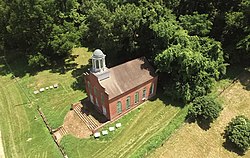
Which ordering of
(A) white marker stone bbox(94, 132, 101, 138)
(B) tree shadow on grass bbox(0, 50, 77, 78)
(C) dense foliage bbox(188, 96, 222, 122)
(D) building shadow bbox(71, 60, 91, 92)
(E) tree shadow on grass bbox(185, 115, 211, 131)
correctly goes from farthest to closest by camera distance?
(B) tree shadow on grass bbox(0, 50, 77, 78) < (D) building shadow bbox(71, 60, 91, 92) < (E) tree shadow on grass bbox(185, 115, 211, 131) < (C) dense foliage bbox(188, 96, 222, 122) < (A) white marker stone bbox(94, 132, 101, 138)

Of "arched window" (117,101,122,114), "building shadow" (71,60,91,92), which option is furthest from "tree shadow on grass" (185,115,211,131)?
"building shadow" (71,60,91,92)

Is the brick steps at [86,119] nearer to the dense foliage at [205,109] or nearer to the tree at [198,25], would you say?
the dense foliage at [205,109]

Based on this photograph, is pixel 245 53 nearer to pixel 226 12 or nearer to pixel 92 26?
pixel 226 12

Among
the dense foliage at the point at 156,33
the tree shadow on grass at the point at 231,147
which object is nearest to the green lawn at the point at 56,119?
the dense foliage at the point at 156,33

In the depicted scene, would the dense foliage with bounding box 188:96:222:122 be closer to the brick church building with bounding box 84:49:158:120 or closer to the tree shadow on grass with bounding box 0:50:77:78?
the brick church building with bounding box 84:49:158:120

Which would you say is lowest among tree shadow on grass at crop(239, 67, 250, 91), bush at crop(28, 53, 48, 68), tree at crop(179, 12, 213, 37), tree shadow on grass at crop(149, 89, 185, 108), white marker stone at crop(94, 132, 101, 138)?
white marker stone at crop(94, 132, 101, 138)

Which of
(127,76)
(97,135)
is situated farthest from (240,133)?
(97,135)

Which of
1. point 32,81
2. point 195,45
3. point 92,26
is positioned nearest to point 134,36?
point 92,26

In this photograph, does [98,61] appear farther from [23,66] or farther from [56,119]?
[23,66]

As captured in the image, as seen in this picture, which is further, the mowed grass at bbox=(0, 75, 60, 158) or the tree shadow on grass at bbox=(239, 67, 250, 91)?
the tree shadow on grass at bbox=(239, 67, 250, 91)
